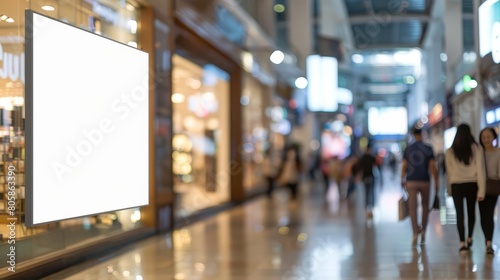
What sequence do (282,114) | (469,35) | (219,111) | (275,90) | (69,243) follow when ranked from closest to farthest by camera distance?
(69,243)
(469,35)
(219,111)
(275,90)
(282,114)

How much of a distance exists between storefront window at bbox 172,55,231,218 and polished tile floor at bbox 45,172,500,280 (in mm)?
4393

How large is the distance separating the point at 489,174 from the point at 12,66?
491 centimetres

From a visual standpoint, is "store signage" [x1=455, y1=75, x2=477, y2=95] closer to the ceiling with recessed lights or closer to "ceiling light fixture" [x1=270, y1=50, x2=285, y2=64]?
the ceiling with recessed lights

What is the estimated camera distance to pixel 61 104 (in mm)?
6070

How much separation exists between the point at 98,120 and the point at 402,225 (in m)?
7.06

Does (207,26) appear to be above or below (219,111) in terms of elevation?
above

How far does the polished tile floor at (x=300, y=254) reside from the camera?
7191mm

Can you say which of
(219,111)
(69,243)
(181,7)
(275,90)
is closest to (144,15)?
(181,7)

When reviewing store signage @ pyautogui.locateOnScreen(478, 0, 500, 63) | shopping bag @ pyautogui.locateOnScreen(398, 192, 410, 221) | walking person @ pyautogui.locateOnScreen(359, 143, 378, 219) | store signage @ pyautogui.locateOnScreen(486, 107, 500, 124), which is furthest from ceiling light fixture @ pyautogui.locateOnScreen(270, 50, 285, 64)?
store signage @ pyautogui.locateOnScreen(478, 0, 500, 63)

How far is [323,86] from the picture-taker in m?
37.7

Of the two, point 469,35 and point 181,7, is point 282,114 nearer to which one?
point 181,7

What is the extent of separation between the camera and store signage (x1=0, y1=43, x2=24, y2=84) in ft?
21.4

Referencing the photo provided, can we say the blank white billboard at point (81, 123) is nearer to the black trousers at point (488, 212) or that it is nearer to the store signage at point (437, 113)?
the black trousers at point (488, 212)

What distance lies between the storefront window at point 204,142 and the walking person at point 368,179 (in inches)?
166
